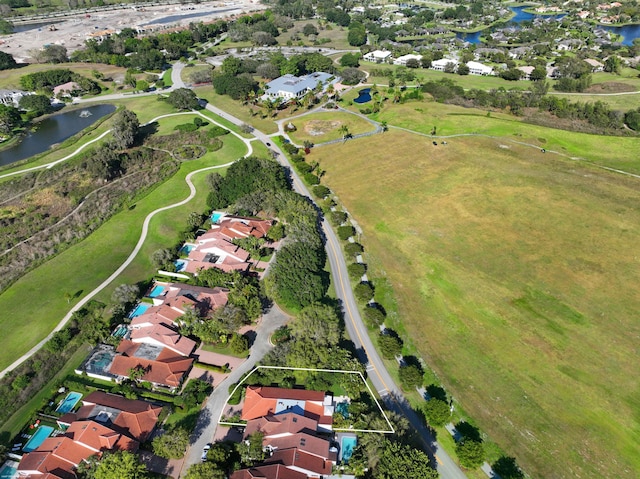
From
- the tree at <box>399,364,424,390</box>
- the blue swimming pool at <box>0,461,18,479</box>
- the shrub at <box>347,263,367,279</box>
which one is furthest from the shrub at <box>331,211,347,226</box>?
the blue swimming pool at <box>0,461,18,479</box>

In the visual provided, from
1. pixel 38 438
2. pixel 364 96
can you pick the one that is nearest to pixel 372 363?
pixel 38 438

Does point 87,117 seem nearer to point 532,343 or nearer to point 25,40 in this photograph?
point 25,40

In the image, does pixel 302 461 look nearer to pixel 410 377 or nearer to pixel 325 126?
pixel 410 377

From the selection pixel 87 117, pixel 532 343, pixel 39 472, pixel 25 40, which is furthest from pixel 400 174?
pixel 25 40

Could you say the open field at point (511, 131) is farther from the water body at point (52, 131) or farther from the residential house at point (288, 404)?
the residential house at point (288, 404)

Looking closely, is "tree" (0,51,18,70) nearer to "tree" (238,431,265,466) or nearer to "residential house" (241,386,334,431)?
"residential house" (241,386,334,431)

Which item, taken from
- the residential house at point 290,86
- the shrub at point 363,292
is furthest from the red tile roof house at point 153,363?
the residential house at point 290,86

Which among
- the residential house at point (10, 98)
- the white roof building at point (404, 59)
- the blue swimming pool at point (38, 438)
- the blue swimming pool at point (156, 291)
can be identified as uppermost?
the residential house at point (10, 98)
